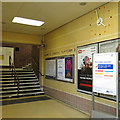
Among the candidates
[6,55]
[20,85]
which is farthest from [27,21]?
[6,55]

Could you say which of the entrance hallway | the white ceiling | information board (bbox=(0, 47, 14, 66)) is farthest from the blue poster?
information board (bbox=(0, 47, 14, 66))

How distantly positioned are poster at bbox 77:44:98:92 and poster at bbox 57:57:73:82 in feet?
1.80

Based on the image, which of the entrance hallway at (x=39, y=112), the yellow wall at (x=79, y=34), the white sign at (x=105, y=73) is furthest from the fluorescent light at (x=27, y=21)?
the entrance hallway at (x=39, y=112)

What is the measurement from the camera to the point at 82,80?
4914mm

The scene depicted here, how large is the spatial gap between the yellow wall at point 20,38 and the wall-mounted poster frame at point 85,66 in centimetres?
369

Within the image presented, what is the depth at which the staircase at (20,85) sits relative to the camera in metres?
7.27

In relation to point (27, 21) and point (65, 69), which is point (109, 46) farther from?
point (27, 21)

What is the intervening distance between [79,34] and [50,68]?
289cm

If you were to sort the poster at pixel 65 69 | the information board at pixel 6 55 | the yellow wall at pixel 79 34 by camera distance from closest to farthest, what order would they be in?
1. the yellow wall at pixel 79 34
2. the poster at pixel 65 69
3. the information board at pixel 6 55

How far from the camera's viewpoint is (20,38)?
7707 mm

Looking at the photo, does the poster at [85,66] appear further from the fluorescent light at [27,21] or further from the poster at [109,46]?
the fluorescent light at [27,21]

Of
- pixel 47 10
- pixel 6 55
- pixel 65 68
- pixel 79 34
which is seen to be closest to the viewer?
pixel 47 10

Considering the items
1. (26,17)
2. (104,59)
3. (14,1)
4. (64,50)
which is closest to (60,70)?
(64,50)

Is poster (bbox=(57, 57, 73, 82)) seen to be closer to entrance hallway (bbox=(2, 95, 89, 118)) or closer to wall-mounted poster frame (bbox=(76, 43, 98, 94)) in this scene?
wall-mounted poster frame (bbox=(76, 43, 98, 94))
